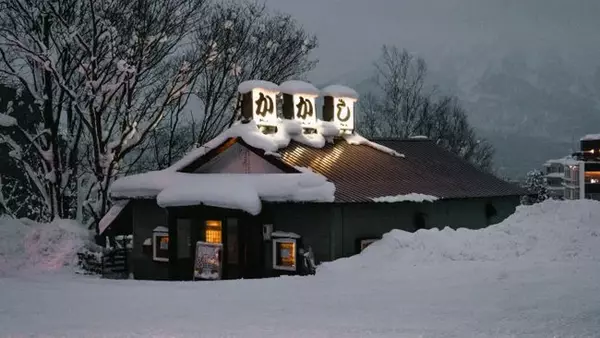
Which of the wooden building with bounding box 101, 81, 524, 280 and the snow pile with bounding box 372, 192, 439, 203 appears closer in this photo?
the wooden building with bounding box 101, 81, 524, 280

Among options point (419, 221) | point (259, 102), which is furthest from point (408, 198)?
point (259, 102)

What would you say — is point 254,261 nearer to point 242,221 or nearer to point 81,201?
point 242,221

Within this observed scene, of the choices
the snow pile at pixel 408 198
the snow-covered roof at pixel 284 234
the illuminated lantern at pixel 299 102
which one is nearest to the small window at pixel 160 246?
the snow-covered roof at pixel 284 234

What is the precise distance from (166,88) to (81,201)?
576 cm

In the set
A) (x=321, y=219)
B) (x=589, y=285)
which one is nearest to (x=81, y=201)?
(x=321, y=219)

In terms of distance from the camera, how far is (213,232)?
63.6 feet

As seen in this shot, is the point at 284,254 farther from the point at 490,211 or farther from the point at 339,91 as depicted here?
the point at 490,211

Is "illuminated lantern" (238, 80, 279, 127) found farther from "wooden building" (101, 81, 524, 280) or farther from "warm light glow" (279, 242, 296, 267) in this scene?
"warm light glow" (279, 242, 296, 267)

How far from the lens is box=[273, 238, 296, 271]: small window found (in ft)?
59.2

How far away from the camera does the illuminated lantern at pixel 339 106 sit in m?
23.3

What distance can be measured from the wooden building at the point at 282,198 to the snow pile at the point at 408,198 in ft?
0.14

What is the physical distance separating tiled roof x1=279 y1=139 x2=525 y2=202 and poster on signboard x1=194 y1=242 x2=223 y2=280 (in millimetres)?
3421

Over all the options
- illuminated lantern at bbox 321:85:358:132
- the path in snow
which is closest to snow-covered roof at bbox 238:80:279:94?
illuminated lantern at bbox 321:85:358:132

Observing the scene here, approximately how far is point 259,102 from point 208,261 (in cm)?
544
